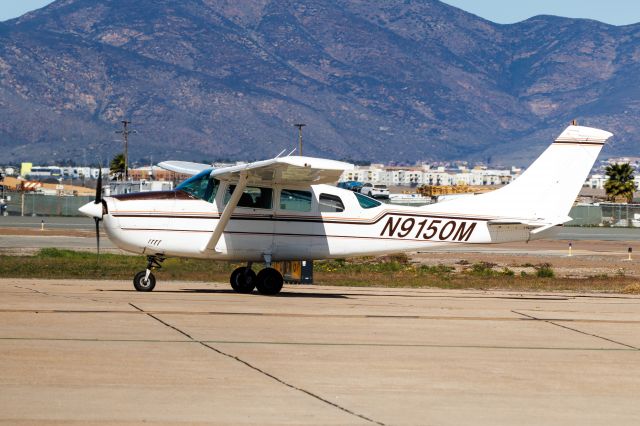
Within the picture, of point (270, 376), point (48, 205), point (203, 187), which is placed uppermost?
point (48, 205)

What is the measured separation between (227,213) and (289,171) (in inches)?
60.8

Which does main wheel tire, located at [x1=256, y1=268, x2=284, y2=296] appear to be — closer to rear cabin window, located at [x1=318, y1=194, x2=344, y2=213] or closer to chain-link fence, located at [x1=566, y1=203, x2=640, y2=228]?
rear cabin window, located at [x1=318, y1=194, x2=344, y2=213]

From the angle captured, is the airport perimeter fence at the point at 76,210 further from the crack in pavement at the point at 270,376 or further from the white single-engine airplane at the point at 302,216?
the crack in pavement at the point at 270,376

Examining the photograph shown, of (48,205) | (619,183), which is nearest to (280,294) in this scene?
(48,205)

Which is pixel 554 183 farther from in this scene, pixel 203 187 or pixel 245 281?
pixel 203 187

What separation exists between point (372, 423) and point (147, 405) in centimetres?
209

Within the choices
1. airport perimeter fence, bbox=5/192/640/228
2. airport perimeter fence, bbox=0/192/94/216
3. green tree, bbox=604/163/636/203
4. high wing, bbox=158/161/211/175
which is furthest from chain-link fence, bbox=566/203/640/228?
high wing, bbox=158/161/211/175

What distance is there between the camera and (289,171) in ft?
68.1

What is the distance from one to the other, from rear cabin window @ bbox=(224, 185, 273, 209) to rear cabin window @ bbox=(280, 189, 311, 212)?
0.81 ft

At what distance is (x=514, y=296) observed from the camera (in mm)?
24641

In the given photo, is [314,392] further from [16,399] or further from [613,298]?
[613,298]

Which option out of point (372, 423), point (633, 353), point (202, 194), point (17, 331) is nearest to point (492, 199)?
point (202, 194)

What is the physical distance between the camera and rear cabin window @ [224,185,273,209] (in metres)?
22.0

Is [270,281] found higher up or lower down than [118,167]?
lower down
